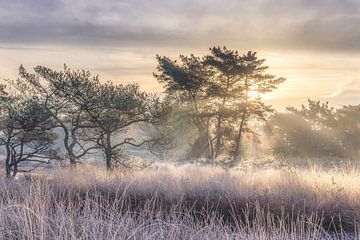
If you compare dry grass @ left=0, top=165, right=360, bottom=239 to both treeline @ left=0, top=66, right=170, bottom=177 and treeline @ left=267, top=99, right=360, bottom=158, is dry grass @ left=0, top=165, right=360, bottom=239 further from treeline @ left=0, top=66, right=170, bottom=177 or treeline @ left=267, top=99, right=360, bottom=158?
treeline @ left=267, top=99, right=360, bottom=158

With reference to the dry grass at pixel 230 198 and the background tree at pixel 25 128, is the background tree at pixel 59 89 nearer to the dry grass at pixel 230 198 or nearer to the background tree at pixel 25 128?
the background tree at pixel 25 128

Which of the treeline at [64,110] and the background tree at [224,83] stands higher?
the background tree at [224,83]

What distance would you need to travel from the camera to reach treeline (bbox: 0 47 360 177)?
1455 centimetres

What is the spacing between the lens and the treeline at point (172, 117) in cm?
1455

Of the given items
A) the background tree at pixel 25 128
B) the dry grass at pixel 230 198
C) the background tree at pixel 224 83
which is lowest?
the dry grass at pixel 230 198

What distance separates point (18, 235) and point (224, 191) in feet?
19.4

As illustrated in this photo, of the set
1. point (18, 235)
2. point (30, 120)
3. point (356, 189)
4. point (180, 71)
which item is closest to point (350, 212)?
point (356, 189)

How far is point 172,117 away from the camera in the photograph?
18359 millimetres

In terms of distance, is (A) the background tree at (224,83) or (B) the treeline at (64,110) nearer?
(B) the treeline at (64,110)

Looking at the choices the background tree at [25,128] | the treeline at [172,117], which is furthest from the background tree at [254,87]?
the background tree at [25,128]

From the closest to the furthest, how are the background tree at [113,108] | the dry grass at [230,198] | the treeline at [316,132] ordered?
the dry grass at [230,198] → the background tree at [113,108] → the treeline at [316,132]

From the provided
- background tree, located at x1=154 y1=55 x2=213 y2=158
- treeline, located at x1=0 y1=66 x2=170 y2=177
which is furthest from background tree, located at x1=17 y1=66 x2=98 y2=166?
background tree, located at x1=154 y1=55 x2=213 y2=158

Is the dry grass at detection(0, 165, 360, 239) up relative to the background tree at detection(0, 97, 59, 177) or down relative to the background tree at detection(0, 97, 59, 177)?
down

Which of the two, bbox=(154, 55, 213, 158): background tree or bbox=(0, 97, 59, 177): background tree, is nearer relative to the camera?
bbox=(0, 97, 59, 177): background tree
